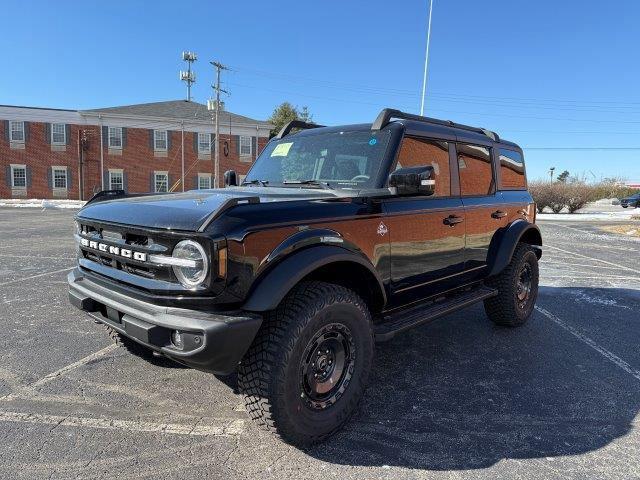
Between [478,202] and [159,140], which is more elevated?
[159,140]

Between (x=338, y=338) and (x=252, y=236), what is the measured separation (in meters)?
0.91

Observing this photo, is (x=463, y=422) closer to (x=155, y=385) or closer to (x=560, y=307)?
(x=155, y=385)

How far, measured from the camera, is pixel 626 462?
2.58m

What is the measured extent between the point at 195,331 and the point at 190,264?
34 centimetres

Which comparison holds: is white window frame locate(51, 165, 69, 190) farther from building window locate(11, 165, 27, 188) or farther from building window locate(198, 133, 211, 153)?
building window locate(198, 133, 211, 153)

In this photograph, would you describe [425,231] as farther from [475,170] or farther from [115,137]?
[115,137]

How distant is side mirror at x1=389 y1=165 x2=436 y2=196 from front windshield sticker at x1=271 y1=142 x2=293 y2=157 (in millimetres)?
1314

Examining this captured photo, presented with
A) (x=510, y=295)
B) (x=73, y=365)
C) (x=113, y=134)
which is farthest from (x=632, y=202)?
(x=73, y=365)

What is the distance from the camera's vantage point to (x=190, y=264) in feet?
7.57

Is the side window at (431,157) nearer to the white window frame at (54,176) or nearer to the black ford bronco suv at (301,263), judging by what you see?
the black ford bronco suv at (301,263)

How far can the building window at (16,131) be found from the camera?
30.9m

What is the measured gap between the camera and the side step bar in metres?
3.13

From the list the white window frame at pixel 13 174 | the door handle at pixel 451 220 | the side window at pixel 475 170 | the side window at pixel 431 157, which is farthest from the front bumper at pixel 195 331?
the white window frame at pixel 13 174

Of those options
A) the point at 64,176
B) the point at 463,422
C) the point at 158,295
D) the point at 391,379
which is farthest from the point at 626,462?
the point at 64,176
